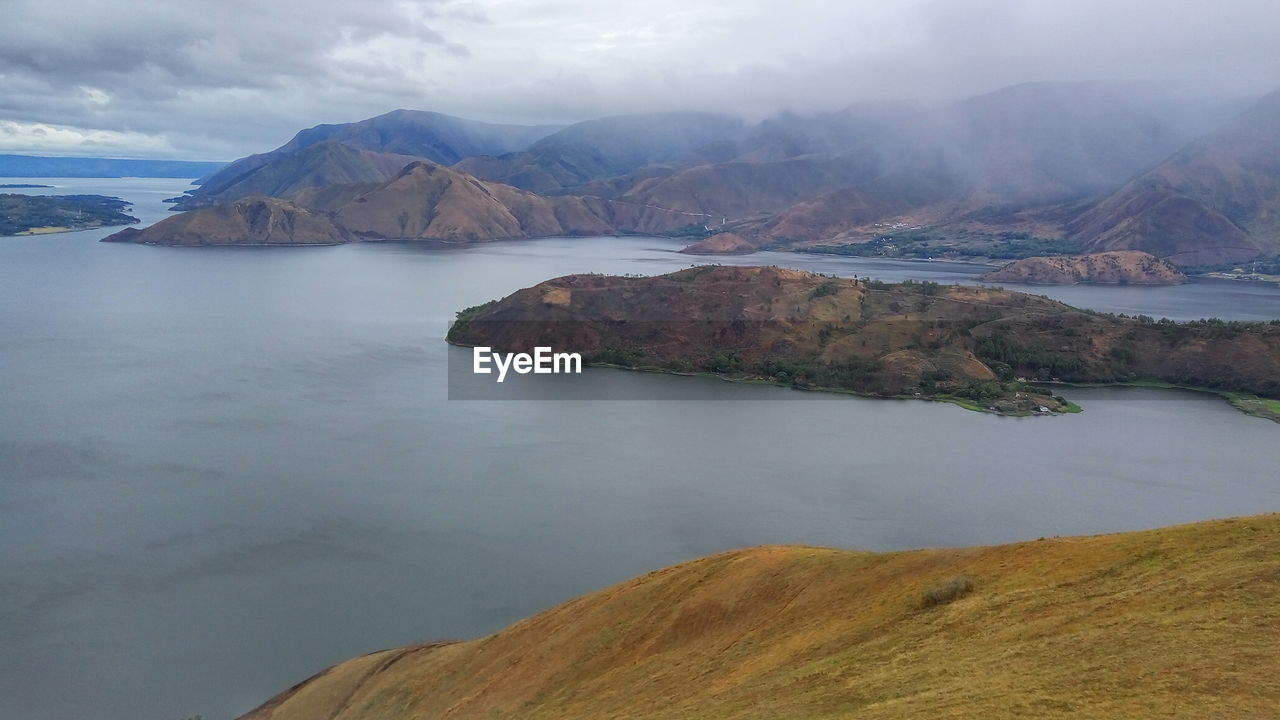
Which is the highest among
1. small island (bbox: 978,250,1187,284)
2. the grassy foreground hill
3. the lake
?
small island (bbox: 978,250,1187,284)

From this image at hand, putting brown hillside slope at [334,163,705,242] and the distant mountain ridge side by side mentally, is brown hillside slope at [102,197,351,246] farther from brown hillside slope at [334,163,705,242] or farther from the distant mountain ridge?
brown hillside slope at [334,163,705,242]

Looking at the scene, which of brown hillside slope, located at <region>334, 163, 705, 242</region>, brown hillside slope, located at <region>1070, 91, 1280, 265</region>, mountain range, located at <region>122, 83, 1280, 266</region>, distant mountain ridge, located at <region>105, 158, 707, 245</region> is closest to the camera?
brown hillside slope, located at <region>1070, 91, 1280, 265</region>

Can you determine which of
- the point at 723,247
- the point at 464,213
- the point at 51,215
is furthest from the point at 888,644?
the point at 51,215

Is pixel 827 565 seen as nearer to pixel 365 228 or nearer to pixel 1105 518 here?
pixel 1105 518

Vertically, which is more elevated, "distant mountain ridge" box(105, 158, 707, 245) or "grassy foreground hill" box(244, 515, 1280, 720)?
"distant mountain ridge" box(105, 158, 707, 245)

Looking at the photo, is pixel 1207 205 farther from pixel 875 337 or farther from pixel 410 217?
pixel 410 217

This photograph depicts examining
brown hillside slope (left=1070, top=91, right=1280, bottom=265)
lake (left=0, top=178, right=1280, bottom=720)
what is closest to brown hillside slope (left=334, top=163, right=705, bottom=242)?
brown hillside slope (left=1070, top=91, right=1280, bottom=265)
